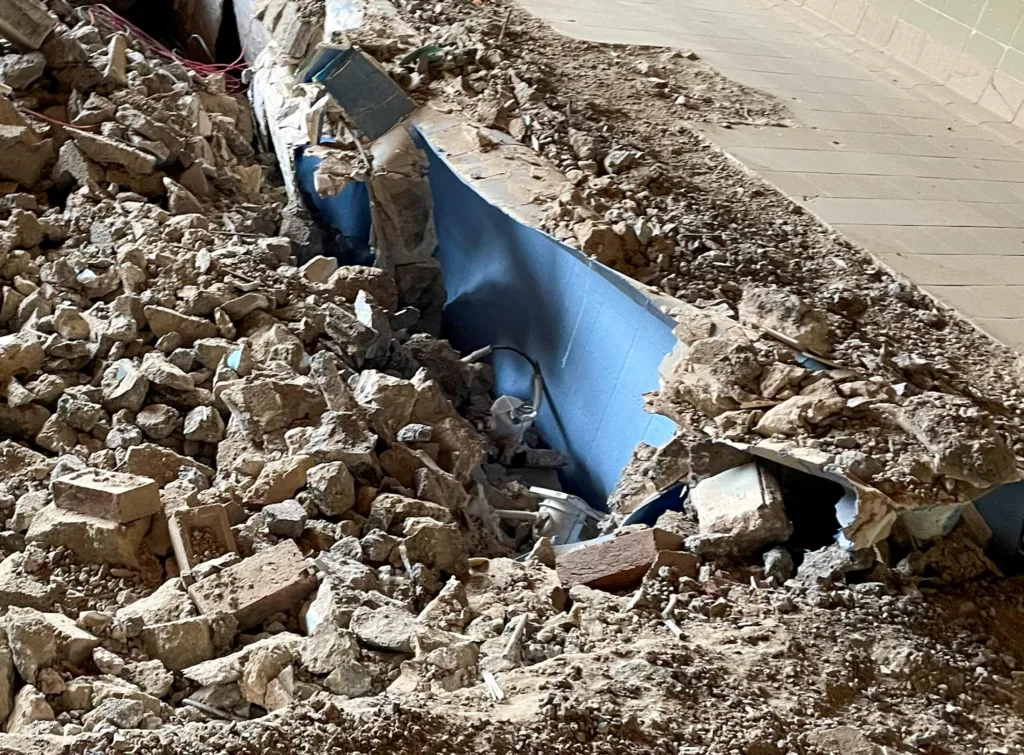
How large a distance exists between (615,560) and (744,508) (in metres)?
0.32

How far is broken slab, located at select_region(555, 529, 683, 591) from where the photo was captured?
2035 mm

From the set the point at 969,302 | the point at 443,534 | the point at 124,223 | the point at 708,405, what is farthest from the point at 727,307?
the point at 124,223

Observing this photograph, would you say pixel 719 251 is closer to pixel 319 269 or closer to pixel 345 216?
pixel 319 269

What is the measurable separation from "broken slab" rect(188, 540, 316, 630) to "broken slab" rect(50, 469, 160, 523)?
0.79ft

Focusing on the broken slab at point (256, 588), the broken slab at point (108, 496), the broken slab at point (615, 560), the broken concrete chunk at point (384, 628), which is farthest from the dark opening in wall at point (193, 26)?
the broken concrete chunk at point (384, 628)

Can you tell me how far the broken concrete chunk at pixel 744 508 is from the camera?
2.06 metres

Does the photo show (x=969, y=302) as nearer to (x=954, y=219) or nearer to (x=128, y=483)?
(x=954, y=219)

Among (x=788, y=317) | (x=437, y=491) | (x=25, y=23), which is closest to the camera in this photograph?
(x=788, y=317)

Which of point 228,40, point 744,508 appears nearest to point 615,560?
point 744,508

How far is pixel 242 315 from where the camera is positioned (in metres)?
2.81

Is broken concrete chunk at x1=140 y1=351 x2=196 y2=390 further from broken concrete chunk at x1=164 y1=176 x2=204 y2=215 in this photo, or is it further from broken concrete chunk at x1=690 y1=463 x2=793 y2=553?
broken concrete chunk at x1=690 y1=463 x2=793 y2=553

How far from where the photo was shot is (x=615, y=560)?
6.76 feet

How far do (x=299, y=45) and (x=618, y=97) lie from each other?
141 centimetres

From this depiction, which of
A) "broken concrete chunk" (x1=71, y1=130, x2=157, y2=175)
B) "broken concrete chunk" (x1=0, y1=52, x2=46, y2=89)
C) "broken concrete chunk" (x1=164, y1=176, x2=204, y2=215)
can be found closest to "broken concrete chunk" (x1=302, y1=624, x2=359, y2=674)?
"broken concrete chunk" (x1=164, y1=176, x2=204, y2=215)
